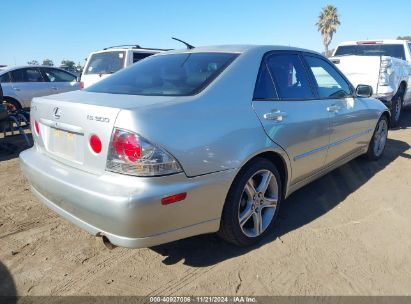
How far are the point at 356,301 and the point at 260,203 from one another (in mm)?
1005

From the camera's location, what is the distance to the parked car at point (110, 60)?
8.29 meters

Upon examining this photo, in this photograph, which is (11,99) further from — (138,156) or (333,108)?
(138,156)

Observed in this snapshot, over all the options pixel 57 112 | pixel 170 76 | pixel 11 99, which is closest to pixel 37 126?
pixel 57 112

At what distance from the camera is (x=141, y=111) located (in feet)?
7.09

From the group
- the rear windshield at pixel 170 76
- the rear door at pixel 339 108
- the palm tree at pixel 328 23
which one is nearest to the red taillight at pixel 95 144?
the rear windshield at pixel 170 76

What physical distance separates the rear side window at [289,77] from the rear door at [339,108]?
0.21 m

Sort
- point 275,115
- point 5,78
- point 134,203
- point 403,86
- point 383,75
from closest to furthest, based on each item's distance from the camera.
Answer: point 134,203, point 275,115, point 383,75, point 403,86, point 5,78

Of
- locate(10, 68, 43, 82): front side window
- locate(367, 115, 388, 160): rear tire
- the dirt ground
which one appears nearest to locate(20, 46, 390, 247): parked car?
the dirt ground

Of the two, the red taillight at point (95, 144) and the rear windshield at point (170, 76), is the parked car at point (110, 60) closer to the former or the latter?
the rear windshield at point (170, 76)

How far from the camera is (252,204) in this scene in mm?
2881

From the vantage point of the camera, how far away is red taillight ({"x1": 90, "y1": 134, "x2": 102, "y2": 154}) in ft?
7.34

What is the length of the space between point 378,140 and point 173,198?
13.4 feet

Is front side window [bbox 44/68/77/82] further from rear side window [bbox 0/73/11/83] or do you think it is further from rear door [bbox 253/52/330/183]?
rear door [bbox 253/52/330/183]

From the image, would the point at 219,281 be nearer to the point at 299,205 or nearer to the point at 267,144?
the point at 267,144
